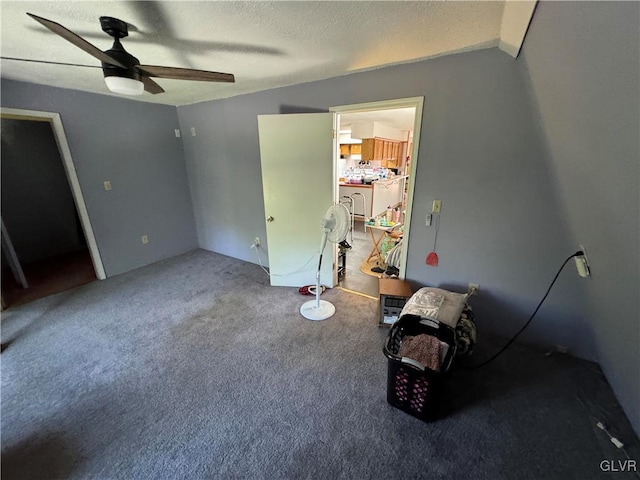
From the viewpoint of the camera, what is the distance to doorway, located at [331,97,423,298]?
2377 millimetres

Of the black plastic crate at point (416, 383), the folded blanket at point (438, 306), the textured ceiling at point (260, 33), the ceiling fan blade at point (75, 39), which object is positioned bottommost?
the black plastic crate at point (416, 383)

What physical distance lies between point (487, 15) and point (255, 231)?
3.05m

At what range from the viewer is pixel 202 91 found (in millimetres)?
2949

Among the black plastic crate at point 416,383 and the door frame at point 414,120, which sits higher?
the door frame at point 414,120

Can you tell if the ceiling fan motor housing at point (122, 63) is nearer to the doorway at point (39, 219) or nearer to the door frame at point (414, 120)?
the door frame at point (414, 120)

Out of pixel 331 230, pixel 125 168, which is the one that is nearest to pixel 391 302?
pixel 331 230

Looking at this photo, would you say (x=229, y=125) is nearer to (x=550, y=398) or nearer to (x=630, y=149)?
(x=630, y=149)

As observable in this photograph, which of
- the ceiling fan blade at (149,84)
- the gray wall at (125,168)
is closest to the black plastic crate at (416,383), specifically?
the ceiling fan blade at (149,84)

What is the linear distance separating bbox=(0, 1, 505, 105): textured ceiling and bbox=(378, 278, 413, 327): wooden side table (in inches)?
75.1

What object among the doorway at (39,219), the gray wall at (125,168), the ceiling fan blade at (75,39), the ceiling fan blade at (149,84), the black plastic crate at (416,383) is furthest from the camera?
the doorway at (39,219)

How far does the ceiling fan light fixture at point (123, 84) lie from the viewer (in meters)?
1.43

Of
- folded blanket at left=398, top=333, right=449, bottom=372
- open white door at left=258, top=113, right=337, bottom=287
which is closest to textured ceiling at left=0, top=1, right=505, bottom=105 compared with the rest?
open white door at left=258, top=113, right=337, bottom=287

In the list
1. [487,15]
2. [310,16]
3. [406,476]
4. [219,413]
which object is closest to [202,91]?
[310,16]

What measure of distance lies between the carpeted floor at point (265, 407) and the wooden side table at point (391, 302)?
0.39 ft
